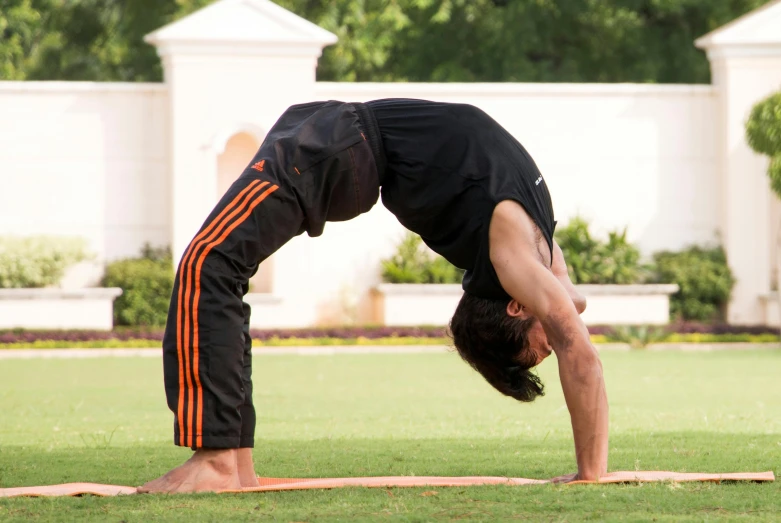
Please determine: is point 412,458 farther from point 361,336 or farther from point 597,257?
point 597,257

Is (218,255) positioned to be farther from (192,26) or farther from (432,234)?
(192,26)

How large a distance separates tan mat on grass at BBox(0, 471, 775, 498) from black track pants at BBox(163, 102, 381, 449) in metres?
0.27

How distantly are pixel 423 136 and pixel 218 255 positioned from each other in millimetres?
802

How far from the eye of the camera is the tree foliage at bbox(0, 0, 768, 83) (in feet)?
77.9

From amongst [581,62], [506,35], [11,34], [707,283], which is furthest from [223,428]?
[11,34]

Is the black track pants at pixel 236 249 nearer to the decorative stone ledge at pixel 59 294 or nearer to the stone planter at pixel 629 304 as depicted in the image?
the decorative stone ledge at pixel 59 294

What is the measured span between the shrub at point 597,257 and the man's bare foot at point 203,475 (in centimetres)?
1393

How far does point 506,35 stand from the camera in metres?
23.5

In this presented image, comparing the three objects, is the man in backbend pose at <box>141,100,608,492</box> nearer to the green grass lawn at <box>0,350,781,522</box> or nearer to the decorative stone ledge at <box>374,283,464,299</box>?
the green grass lawn at <box>0,350,781,522</box>

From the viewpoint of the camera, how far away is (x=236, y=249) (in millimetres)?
3957

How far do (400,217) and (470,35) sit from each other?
21.3 metres

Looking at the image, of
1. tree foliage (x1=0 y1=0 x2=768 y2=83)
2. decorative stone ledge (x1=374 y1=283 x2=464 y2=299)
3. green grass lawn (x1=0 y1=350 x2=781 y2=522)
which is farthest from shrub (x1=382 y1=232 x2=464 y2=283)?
tree foliage (x1=0 y1=0 x2=768 y2=83)

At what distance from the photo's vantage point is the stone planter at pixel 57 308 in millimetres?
16438

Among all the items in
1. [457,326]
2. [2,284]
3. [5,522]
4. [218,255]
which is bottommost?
[2,284]
